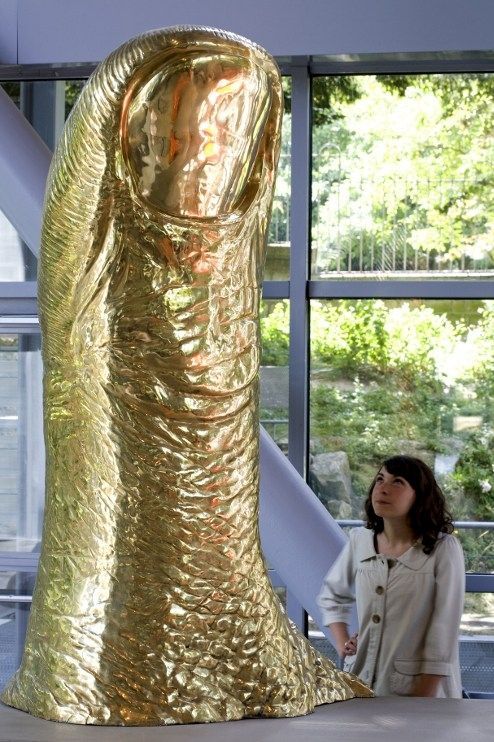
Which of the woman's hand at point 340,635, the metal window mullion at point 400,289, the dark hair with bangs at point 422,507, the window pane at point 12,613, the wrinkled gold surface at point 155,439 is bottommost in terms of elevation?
the window pane at point 12,613

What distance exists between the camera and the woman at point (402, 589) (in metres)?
1.94

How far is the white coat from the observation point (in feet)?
6.36

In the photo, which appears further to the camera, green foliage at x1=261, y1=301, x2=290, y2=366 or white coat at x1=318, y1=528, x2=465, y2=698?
green foliage at x1=261, y1=301, x2=290, y2=366

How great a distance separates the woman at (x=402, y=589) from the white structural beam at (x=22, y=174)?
898mm

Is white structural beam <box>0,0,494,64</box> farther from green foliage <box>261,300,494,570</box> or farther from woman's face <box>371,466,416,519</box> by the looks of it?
green foliage <box>261,300,494,570</box>

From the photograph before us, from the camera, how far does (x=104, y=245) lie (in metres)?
0.55

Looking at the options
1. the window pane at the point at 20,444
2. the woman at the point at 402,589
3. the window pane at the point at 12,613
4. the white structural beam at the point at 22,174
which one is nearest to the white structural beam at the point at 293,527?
the woman at the point at 402,589

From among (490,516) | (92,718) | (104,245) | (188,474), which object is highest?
(104,245)

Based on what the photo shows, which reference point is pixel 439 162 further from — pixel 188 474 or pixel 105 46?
pixel 188 474

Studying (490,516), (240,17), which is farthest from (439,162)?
(240,17)

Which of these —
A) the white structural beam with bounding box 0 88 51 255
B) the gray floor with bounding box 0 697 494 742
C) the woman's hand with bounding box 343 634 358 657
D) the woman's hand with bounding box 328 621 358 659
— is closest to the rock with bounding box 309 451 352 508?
the woman's hand with bounding box 328 621 358 659

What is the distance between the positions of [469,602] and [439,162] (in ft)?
5.52

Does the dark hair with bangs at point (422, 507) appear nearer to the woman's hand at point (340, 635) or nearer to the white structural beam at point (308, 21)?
the woman's hand at point (340, 635)

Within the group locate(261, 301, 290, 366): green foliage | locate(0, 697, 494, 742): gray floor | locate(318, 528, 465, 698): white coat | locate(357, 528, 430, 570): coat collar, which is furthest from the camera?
locate(261, 301, 290, 366): green foliage
